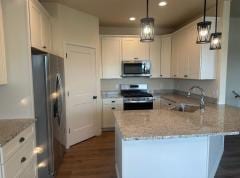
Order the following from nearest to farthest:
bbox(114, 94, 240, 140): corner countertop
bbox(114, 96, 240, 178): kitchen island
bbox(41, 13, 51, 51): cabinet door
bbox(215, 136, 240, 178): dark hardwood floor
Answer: bbox(114, 94, 240, 140): corner countertop
bbox(114, 96, 240, 178): kitchen island
bbox(215, 136, 240, 178): dark hardwood floor
bbox(41, 13, 51, 51): cabinet door

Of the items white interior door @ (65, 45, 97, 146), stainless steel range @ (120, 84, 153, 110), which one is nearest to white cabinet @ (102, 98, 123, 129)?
stainless steel range @ (120, 84, 153, 110)

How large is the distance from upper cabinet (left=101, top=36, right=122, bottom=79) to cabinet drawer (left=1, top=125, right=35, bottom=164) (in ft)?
9.39

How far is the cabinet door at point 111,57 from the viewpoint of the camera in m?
4.77

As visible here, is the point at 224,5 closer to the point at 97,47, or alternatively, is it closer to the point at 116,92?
the point at 97,47

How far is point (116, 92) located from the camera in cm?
522

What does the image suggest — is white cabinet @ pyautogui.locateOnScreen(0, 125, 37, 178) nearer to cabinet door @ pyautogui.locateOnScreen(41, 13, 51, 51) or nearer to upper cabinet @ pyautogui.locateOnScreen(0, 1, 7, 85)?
upper cabinet @ pyautogui.locateOnScreen(0, 1, 7, 85)

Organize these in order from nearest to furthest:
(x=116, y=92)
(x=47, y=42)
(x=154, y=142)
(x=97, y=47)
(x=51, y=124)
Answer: (x=154, y=142) < (x=51, y=124) < (x=47, y=42) < (x=97, y=47) < (x=116, y=92)

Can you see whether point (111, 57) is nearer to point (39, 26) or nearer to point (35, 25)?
point (39, 26)

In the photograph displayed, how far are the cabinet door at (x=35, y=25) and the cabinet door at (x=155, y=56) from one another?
300 centimetres

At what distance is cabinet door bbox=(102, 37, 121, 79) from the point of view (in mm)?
4770

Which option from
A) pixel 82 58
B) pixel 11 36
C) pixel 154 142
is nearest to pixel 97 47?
pixel 82 58

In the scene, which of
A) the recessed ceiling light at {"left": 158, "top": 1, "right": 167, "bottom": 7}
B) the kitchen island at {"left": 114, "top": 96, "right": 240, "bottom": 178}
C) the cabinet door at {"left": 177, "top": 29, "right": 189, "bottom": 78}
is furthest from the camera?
the cabinet door at {"left": 177, "top": 29, "right": 189, "bottom": 78}

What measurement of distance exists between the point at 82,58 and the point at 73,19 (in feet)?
2.61

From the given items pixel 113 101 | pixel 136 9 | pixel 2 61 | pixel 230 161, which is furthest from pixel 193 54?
pixel 2 61
